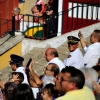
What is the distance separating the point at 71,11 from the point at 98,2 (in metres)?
0.81

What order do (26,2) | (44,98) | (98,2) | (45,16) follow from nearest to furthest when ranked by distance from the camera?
(44,98) → (45,16) → (98,2) → (26,2)

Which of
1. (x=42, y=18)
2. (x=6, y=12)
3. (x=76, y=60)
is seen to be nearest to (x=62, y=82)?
(x=76, y=60)

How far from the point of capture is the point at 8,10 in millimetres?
11633

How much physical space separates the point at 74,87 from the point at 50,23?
5.82m

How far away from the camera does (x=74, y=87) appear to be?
190 inches

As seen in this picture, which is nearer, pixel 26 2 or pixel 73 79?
pixel 73 79

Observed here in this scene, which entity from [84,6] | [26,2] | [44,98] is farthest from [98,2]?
[44,98]

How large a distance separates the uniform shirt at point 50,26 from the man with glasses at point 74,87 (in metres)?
5.49

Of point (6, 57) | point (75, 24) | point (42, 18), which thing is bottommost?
point (6, 57)

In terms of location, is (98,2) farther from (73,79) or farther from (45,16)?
(73,79)

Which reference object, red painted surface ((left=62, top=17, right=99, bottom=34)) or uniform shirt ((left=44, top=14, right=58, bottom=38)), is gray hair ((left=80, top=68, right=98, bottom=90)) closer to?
uniform shirt ((left=44, top=14, right=58, bottom=38))

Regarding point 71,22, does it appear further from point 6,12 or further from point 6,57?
point 6,57

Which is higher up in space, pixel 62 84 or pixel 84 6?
pixel 84 6

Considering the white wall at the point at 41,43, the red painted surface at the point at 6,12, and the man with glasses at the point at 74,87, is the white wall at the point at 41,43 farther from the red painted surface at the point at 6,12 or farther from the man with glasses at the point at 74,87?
the man with glasses at the point at 74,87
